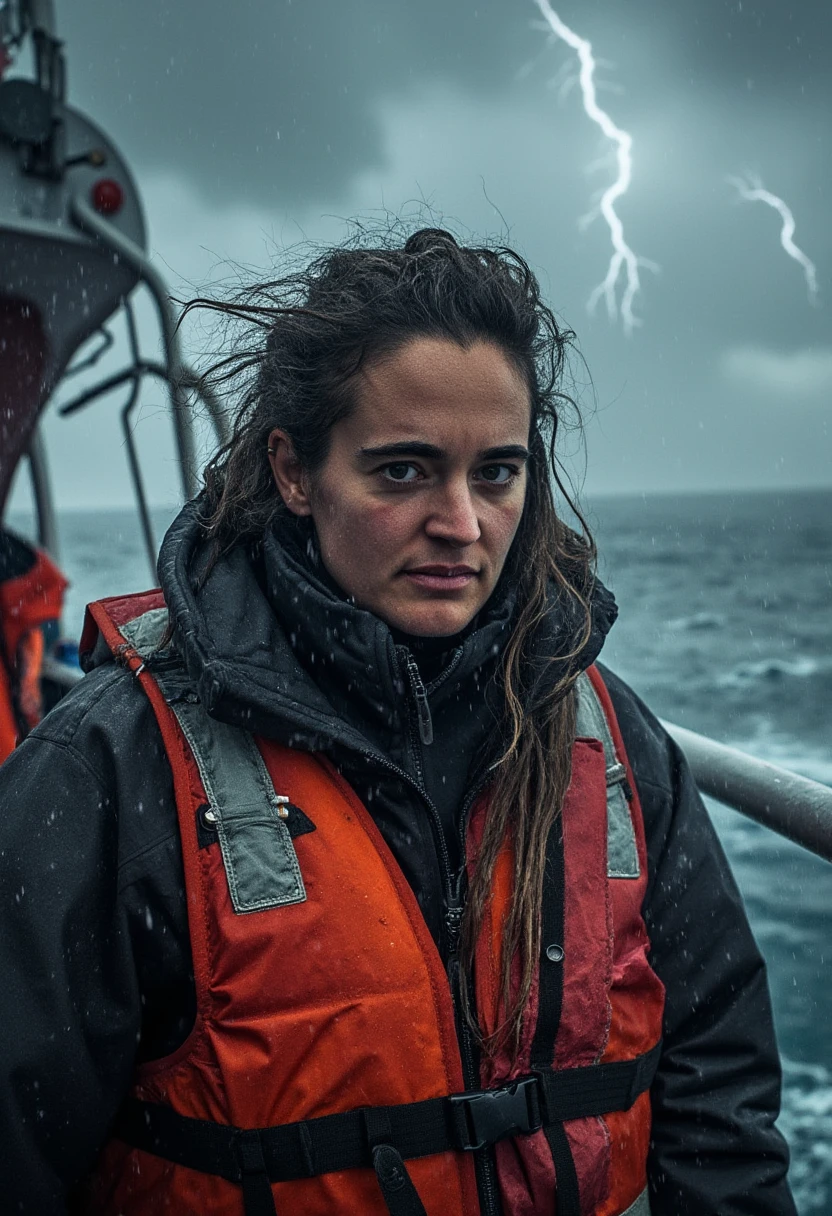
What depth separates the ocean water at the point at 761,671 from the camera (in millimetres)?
5641

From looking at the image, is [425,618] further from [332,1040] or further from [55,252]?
[55,252]

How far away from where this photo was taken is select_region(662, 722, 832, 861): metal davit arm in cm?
146

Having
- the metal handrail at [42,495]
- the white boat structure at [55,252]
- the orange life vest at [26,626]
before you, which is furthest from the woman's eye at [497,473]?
the metal handrail at [42,495]

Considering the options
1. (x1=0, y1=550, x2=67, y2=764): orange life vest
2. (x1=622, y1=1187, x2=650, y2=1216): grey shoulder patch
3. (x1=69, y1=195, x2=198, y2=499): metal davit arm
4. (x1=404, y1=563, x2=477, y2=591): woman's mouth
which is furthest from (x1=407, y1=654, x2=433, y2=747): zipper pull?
(x1=0, y1=550, x2=67, y2=764): orange life vest

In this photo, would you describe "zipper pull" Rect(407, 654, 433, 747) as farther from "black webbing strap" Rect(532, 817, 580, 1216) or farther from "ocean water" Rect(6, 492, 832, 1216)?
"ocean water" Rect(6, 492, 832, 1216)

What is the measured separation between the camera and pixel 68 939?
1265 millimetres

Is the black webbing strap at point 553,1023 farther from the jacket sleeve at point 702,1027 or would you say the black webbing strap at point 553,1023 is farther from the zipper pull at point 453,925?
the jacket sleeve at point 702,1027

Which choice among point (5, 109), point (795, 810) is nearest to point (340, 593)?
Result: point (795, 810)

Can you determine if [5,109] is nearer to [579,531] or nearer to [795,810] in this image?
[579,531]

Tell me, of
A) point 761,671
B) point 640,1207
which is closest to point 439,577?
point 640,1207

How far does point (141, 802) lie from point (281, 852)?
7.2 inches

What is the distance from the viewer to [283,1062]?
1.26m

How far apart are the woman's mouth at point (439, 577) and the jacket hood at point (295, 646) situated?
0.08 metres

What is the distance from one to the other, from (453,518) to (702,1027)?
858 mm
